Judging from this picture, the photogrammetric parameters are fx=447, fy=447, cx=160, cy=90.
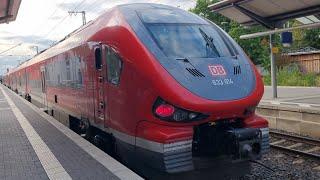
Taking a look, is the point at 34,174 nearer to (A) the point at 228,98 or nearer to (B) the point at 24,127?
(A) the point at 228,98

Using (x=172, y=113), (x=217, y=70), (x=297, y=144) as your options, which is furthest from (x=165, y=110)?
(x=297, y=144)

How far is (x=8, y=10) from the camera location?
21.2 metres

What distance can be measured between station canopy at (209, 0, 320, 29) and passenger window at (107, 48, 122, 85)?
290 inches

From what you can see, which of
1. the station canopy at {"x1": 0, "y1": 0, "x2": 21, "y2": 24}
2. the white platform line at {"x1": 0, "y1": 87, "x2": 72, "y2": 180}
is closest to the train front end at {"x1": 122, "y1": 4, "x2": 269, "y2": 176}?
the white platform line at {"x1": 0, "y1": 87, "x2": 72, "y2": 180}

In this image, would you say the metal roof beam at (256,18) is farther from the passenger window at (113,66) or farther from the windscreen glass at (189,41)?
the passenger window at (113,66)

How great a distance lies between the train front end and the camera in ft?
18.4

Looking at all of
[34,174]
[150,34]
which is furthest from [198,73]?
[34,174]

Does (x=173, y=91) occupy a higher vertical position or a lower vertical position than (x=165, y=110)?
higher

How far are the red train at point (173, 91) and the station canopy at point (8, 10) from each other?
12.7 meters

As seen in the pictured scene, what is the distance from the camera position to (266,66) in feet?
147

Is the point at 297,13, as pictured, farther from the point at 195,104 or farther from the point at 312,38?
the point at 312,38

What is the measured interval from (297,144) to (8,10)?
15751 mm

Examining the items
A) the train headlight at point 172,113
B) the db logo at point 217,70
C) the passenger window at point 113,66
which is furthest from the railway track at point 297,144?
the passenger window at point 113,66

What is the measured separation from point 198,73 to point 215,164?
1227 millimetres
